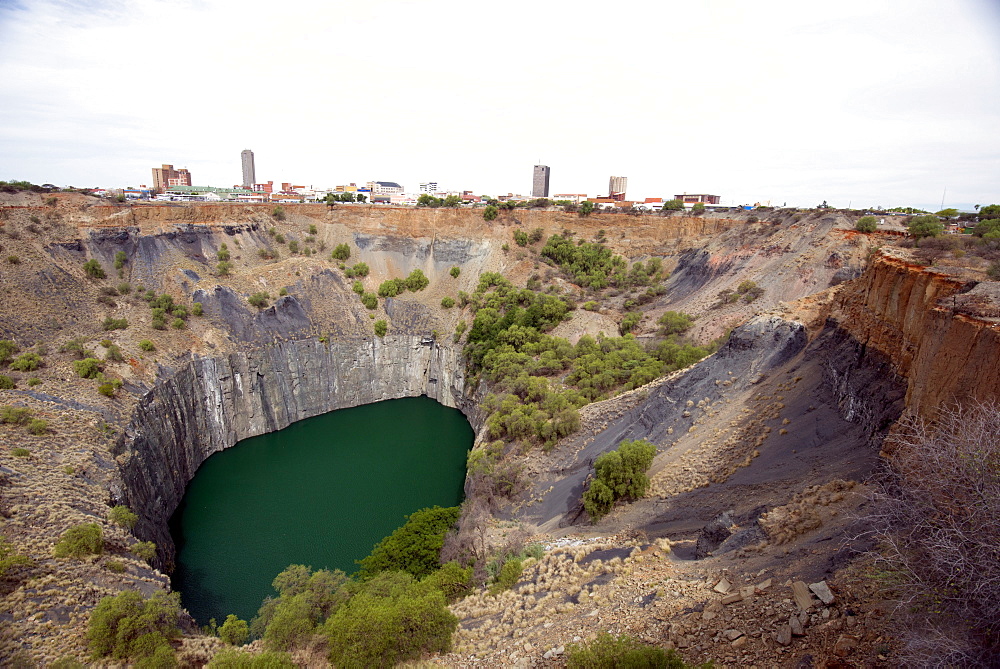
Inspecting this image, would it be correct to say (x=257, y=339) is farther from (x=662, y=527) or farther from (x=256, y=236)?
(x=662, y=527)

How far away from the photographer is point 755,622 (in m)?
8.67

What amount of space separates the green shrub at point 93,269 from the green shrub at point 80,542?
2251 centimetres

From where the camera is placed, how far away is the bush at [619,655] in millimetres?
8414

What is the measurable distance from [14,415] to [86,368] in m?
5.18

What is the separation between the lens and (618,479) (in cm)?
1731

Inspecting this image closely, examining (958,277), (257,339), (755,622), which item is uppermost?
(958,277)

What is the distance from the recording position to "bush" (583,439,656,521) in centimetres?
1702

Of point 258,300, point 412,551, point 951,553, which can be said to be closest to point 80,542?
point 412,551

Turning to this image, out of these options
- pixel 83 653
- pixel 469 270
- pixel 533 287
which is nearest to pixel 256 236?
pixel 469 270

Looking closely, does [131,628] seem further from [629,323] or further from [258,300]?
[629,323]

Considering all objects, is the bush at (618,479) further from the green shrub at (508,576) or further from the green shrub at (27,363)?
the green shrub at (27,363)

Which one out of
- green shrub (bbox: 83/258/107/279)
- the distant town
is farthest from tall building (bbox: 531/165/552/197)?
green shrub (bbox: 83/258/107/279)

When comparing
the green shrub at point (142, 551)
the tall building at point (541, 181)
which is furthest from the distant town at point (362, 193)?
the green shrub at point (142, 551)

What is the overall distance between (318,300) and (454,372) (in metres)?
12.3
